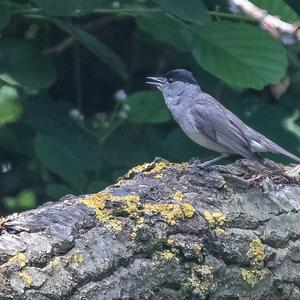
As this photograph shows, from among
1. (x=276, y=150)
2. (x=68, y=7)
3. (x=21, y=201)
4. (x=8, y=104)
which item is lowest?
(x=21, y=201)

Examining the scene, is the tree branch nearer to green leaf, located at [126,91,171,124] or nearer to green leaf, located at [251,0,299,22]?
green leaf, located at [251,0,299,22]

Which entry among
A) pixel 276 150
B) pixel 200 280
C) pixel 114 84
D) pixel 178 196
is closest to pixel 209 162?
pixel 276 150

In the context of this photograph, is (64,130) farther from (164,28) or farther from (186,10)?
(186,10)

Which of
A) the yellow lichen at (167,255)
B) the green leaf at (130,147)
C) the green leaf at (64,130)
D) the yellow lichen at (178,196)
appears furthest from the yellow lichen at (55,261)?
the green leaf at (130,147)

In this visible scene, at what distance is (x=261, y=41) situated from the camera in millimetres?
4648

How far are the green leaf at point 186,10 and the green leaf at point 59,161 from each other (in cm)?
97

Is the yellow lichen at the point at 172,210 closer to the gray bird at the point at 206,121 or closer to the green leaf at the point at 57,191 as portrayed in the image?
the gray bird at the point at 206,121

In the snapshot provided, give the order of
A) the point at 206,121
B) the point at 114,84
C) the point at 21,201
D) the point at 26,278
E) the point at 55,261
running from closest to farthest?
the point at 26,278 < the point at 55,261 < the point at 206,121 < the point at 21,201 < the point at 114,84

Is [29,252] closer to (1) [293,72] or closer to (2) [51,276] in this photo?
(2) [51,276]

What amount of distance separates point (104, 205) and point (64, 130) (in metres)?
2.33

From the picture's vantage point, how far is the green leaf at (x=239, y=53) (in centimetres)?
462

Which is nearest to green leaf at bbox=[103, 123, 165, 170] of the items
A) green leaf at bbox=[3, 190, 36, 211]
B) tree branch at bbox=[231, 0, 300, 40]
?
green leaf at bbox=[3, 190, 36, 211]

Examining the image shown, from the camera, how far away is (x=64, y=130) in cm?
523

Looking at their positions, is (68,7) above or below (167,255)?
below
